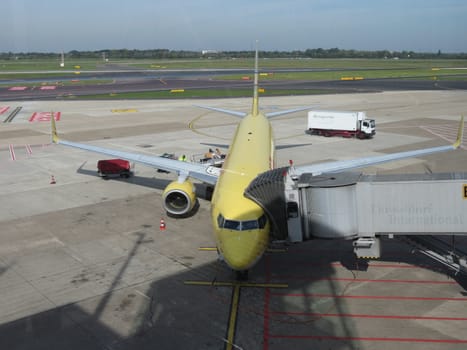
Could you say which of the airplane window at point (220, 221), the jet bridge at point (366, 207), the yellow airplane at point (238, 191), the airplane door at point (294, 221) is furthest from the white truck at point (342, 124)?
the airplane window at point (220, 221)

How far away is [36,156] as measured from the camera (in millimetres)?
44438

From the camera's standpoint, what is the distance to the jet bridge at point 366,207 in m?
18.0

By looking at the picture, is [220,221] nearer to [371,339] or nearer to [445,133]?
[371,339]

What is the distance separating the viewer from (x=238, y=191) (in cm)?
1980

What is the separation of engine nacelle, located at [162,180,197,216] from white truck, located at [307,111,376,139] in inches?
1238

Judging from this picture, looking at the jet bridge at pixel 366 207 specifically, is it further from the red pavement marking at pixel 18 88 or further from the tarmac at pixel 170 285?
the red pavement marking at pixel 18 88

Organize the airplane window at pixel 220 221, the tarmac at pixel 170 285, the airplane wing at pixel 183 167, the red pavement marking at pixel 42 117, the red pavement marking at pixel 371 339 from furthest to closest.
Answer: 1. the red pavement marking at pixel 42 117
2. the airplane wing at pixel 183 167
3. the airplane window at pixel 220 221
4. the tarmac at pixel 170 285
5. the red pavement marking at pixel 371 339

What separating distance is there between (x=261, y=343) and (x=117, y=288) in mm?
6856

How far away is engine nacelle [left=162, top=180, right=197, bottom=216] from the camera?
26.7 m

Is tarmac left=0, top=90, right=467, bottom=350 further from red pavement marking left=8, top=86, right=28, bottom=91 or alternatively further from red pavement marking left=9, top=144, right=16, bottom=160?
red pavement marking left=8, top=86, right=28, bottom=91

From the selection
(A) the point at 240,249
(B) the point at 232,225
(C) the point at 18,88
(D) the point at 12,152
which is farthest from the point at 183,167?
(C) the point at 18,88

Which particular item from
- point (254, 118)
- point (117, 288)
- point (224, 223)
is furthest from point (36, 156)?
point (224, 223)

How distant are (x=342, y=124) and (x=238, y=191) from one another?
37.6 m

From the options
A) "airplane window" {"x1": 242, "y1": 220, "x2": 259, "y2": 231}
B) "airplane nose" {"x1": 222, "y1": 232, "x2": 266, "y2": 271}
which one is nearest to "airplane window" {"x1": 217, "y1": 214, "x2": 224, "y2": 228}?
"airplane nose" {"x1": 222, "y1": 232, "x2": 266, "y2": 271}
